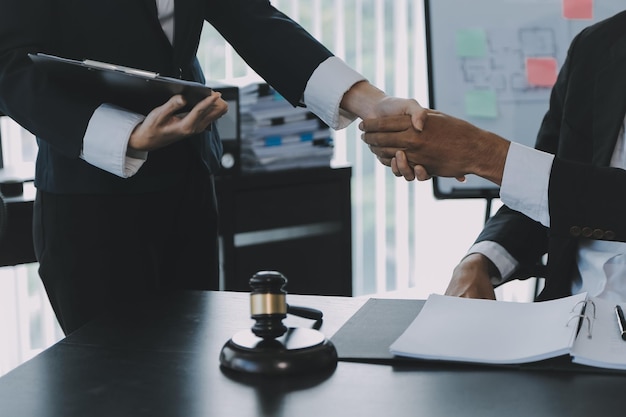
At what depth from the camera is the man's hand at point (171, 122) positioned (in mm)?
1491

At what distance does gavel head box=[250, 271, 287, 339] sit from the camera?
122cm

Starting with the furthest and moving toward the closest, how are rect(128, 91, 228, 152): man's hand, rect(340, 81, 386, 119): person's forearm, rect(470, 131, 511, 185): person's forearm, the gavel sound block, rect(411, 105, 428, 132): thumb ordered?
rect(340, 81, 386, 119): person's forearm → rect(411, 105, 428, 132): thumb → rect(470, 131, 511, 185): person's forearm → rect(128, 91, 228, 152): man's hand → the gavel sound block

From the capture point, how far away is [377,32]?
394 cm

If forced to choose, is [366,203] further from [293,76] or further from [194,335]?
[194,335]

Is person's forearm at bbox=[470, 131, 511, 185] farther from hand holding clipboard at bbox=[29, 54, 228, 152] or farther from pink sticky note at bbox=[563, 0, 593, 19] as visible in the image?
pink sticky note at bbox=[563, 0, 593, 19]

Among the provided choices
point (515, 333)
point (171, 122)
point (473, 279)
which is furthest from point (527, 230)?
point (171, 122)

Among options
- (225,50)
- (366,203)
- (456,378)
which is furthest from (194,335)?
(366,203)

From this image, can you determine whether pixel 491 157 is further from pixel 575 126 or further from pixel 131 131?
pixel 131 131

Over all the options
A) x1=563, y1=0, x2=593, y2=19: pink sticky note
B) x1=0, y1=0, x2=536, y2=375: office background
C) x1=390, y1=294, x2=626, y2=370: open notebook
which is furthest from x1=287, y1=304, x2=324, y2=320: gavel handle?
x1=0, y1=0, x2=536, y2=375: office background

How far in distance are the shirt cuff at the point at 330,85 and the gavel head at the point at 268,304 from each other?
68 cm

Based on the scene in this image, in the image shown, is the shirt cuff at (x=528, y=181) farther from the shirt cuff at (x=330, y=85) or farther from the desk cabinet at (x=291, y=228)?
the desk cabinet at (x=291, y=228)

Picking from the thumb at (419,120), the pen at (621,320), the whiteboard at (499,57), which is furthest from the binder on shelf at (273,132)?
the pen at (621,320)

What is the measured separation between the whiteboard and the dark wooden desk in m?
1.97

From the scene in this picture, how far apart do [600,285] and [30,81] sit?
42.4 inches
